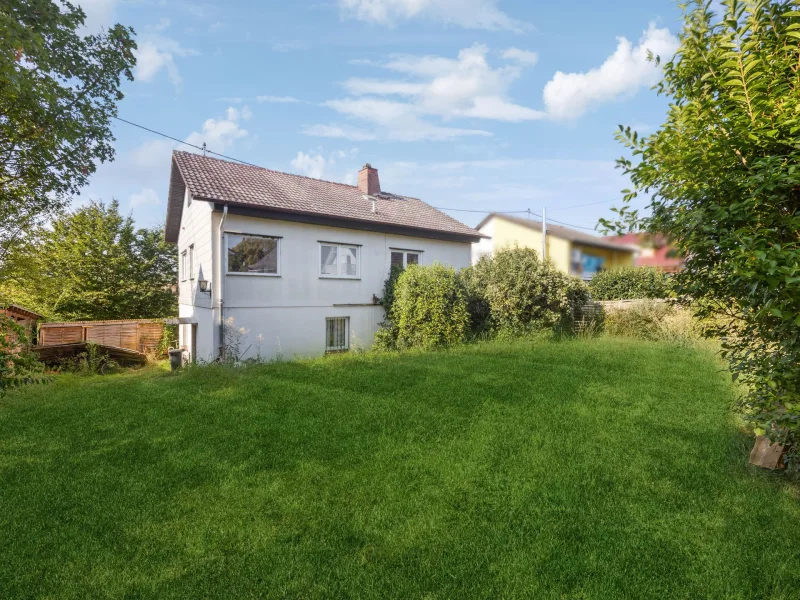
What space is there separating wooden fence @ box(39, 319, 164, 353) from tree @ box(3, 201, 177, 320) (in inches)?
167

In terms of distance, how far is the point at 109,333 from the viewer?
1795 cm

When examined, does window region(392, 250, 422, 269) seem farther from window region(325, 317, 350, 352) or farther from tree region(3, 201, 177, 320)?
tree region(3, 201, 177, 320)

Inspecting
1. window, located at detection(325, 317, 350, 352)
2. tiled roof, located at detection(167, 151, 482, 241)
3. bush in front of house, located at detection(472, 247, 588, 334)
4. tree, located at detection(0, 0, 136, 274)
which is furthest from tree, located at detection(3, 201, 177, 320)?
bush in front of house, located at detection(472, 247, 588, 334)

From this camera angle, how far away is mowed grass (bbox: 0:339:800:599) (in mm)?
2602

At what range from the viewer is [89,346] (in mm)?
14289

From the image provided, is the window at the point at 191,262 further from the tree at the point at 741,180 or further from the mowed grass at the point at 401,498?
the tree at the point at 741,180

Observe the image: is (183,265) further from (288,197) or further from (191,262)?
(288,197)

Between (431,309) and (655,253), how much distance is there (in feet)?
29.6

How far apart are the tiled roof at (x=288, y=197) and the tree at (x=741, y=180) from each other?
427 inches

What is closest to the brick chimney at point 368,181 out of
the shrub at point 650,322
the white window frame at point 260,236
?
the white window frame at point 260,236

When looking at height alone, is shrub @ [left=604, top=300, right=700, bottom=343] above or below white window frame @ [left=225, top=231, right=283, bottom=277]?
below

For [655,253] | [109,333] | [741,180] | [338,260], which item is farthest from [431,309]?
[109,333]

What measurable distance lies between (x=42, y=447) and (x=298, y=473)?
3577 millimetres

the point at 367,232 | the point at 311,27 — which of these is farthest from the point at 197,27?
the point at 367,232
